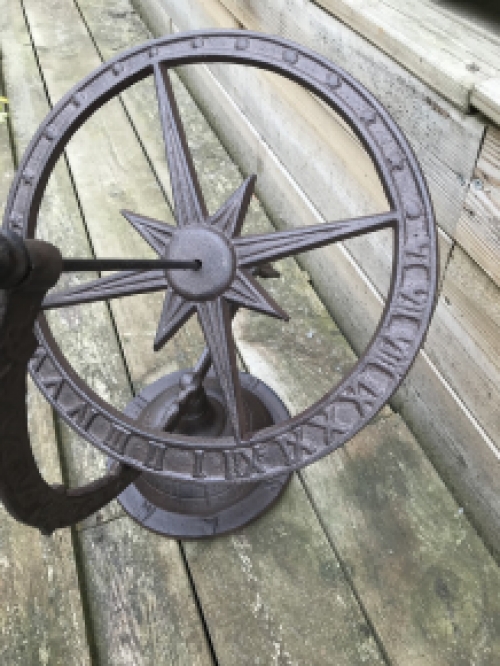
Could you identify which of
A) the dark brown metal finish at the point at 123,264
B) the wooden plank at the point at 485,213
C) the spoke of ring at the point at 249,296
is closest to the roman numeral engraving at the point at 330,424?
the spoke of ring at the point at 249,296

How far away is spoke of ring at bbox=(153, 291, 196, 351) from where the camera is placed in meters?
0.79

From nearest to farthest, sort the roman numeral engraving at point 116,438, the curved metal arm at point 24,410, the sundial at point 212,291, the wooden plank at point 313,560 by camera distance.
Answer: the curved metal arm at point 24,410
the sundial at point 212,291
the roman numeral engraving at point 116,438
the wooden plank at point 313,560

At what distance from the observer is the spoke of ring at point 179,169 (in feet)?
2.64

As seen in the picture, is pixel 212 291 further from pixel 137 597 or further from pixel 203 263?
pixel 137 597

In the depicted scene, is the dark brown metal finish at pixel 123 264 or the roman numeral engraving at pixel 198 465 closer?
the dark brown metal finish at pixel 123 264

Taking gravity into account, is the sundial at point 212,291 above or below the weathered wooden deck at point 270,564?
above

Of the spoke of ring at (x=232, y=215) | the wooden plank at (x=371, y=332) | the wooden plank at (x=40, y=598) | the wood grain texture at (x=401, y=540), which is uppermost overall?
the spoke of ring at (x=232, y=215)

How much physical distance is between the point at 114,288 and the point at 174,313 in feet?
0.32

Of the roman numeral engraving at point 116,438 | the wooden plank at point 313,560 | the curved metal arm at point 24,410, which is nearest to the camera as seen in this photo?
the curved metal arm at point 24,410

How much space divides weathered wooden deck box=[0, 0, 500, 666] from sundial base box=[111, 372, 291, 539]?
3 centimetres

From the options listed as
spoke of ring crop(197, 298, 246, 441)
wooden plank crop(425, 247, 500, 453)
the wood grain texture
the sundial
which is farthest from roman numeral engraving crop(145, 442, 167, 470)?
wooden plank crop(425, 247, 500, 453)

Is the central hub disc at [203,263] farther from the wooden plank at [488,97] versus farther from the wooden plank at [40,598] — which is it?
the wooden plank at [40,598]

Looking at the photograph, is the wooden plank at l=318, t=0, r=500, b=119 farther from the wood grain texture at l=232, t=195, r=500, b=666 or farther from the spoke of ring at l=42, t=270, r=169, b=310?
the wood grain texture at l=232, t=195, r=500, b=666

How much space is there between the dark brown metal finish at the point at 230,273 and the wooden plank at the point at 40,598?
314 millimetres
